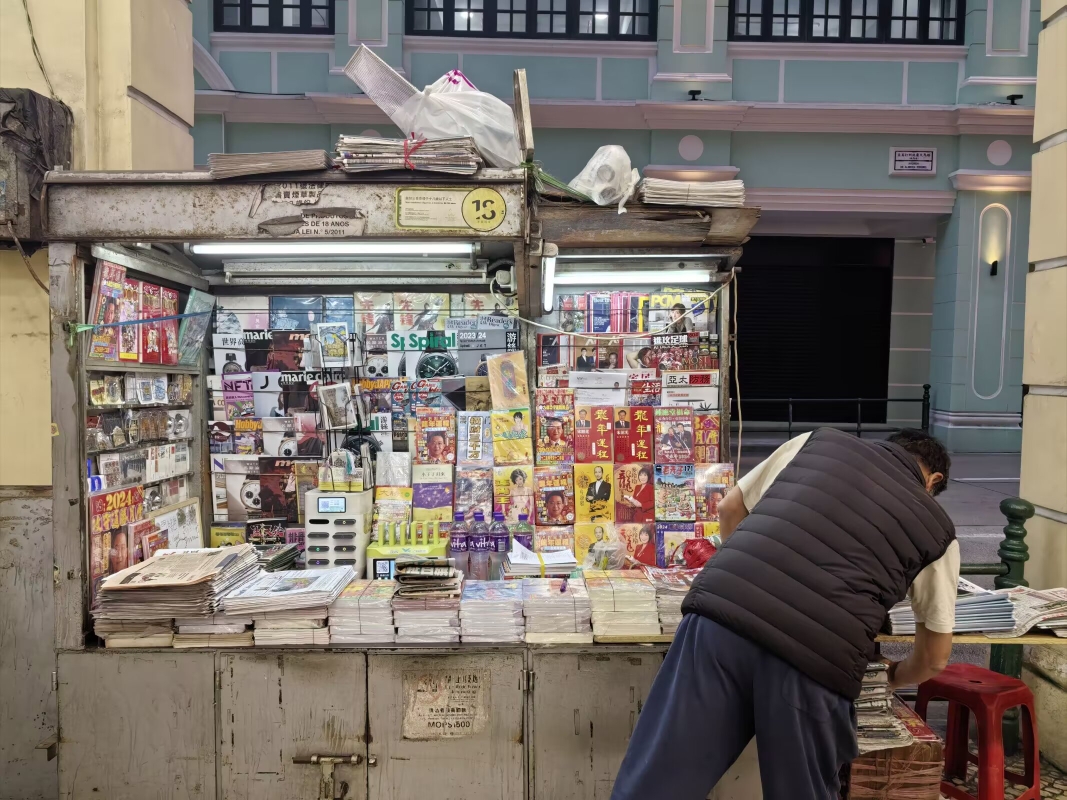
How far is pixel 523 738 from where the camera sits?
271cm

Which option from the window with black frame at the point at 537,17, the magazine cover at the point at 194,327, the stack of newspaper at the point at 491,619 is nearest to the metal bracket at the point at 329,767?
the stack of newspaper at the point at 491,619

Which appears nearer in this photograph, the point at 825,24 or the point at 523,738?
the point at 523,738

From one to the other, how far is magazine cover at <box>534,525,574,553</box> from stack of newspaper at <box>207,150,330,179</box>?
2061 mm

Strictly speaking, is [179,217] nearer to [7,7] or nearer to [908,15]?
[7,7]

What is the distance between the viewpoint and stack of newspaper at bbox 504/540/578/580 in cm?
308

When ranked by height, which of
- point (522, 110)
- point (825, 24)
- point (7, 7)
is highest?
point (825, 24)

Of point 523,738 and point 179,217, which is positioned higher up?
point 179,217

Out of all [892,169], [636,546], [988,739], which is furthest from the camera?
[892,169]

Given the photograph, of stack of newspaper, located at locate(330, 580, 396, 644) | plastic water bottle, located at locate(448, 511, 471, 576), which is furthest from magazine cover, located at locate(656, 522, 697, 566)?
stack of newspaper, located at locate(330, 580, 396, 644)

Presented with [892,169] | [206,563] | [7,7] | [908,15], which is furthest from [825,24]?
[206,563]

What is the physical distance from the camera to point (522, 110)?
2629 millimetres

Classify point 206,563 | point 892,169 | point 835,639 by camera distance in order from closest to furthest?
point 835,639 → point 206,563 → point 892,169

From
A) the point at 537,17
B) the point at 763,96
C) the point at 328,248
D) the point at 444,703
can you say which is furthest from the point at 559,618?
the point at 537,17

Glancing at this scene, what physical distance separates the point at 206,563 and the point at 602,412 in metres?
2.02
